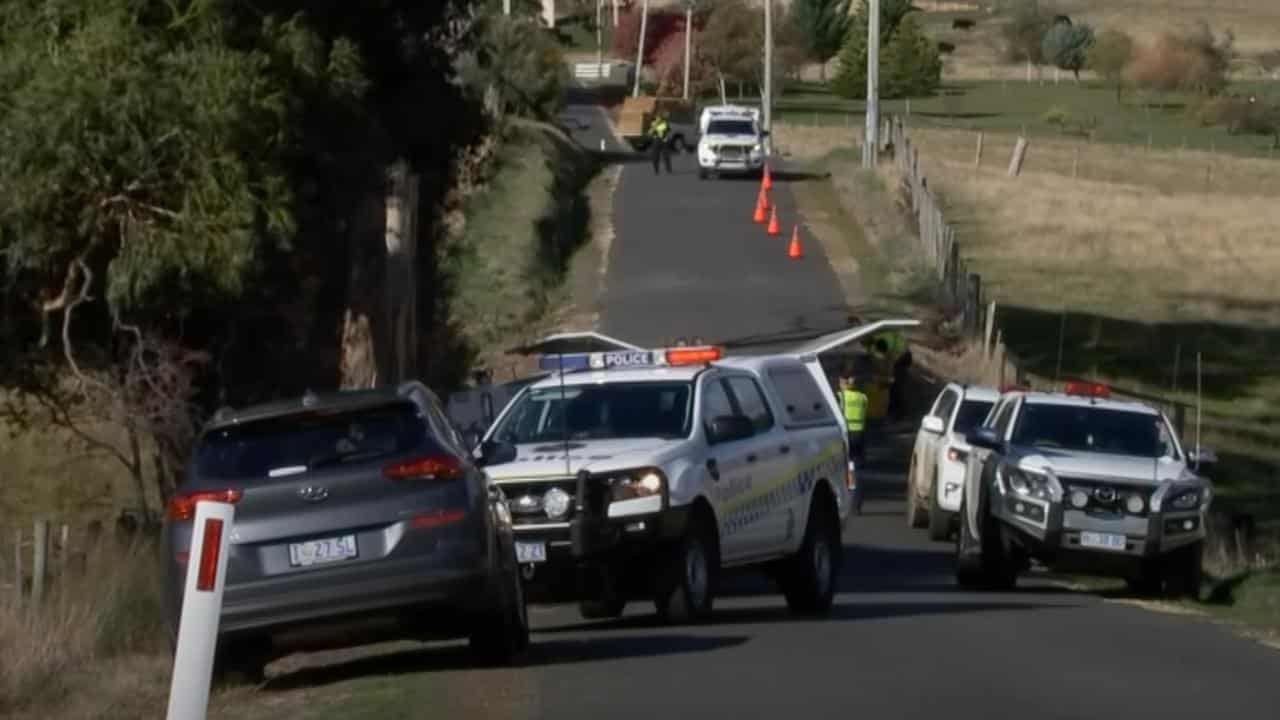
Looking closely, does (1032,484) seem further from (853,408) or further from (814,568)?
(853,408)

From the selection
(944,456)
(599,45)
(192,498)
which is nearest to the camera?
(192,498)

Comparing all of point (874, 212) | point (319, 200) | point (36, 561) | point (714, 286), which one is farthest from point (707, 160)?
point (36, 561)

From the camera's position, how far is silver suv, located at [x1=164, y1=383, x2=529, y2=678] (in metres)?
13.7

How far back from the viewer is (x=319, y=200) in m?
26.4

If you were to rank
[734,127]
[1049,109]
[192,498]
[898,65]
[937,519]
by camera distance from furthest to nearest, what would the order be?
[898,65] < [1049,109] < [734,127] < [937,519] < [192,498]

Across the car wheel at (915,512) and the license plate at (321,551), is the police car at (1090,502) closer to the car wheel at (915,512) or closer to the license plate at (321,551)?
the car wheel at (915,512)

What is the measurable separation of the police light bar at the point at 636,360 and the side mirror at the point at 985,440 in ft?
12.0

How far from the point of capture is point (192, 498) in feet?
44.9

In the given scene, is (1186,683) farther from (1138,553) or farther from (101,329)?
(101,329)

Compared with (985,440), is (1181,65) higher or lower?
lower

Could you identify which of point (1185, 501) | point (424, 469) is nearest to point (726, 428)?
point (424, 469)

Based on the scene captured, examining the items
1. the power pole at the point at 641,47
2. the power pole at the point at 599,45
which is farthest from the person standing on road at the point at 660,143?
the power pole at the point at 599,45

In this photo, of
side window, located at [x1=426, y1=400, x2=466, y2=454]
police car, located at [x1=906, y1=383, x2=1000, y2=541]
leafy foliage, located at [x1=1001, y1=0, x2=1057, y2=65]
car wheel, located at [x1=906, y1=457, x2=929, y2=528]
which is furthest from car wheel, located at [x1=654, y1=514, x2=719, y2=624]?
leafy foliage, located at [x1=1001, y1=0, x2=1057, y2=65]

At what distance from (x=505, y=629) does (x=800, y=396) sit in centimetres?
642
